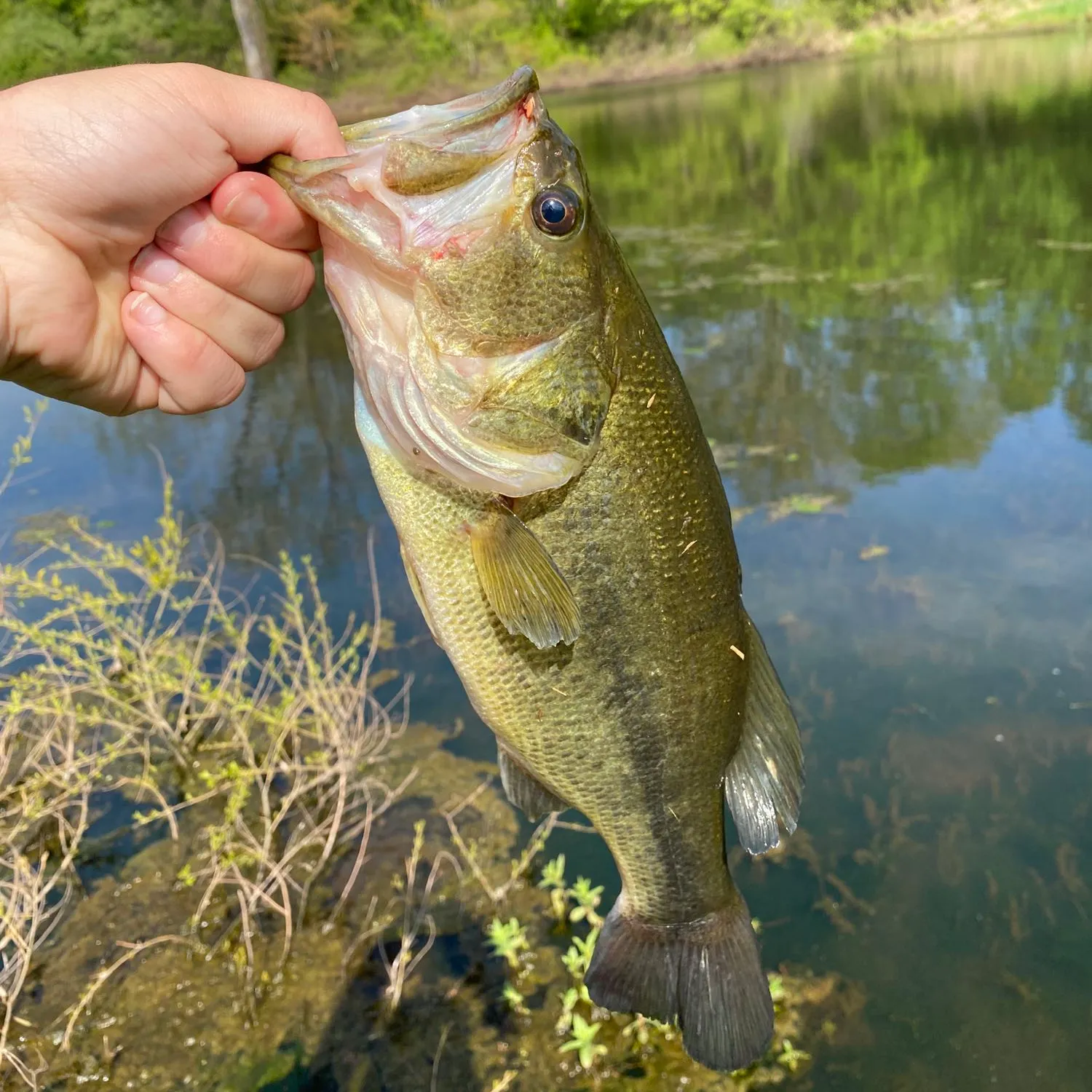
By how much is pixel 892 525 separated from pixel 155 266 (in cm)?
531

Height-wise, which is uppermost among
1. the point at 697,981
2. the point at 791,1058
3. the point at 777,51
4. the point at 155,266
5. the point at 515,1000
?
the point at 155,266

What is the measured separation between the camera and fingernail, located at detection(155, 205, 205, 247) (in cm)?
193

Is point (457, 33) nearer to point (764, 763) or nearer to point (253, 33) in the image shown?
point (253, 33)

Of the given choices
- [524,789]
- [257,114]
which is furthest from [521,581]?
[257,114]

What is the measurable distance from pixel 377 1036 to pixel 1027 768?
10.4 feet

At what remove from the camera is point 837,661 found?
5016mm

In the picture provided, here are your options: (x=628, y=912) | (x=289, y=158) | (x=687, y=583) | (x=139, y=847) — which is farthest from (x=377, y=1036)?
(x=289, y=158)

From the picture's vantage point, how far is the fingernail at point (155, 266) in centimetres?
202

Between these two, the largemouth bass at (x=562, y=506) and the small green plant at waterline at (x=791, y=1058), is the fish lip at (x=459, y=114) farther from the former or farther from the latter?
the small green plant at waterline at (x=791, y=1058)

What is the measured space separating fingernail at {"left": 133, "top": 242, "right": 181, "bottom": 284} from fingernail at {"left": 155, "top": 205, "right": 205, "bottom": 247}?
0.05m

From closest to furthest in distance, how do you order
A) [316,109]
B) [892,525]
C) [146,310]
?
[316,109]
[146,310]
[892,525]

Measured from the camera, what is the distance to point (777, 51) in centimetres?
4634

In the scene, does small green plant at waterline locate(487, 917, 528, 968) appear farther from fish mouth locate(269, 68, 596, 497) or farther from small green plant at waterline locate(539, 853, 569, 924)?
fish mouth locate(269, 68, 596, 497)

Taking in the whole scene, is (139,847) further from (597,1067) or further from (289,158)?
(289,158)
